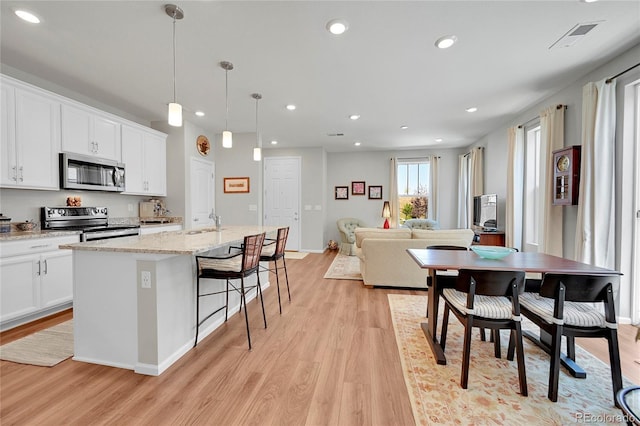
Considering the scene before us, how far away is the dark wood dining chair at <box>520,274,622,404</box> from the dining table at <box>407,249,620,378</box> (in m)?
0.08

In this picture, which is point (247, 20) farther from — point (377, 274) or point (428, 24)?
point (377, 274)

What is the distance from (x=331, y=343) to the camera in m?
2.39

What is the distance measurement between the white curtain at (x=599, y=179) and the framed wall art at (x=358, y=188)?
17.0 feet

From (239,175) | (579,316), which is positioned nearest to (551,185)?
(579,316)

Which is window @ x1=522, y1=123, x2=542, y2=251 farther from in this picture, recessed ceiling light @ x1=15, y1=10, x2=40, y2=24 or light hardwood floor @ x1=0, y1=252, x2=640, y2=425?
recessed ceiling light @ x1=15, y1=10, x2=40, y2=24

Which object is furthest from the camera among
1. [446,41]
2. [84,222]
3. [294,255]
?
[294,255]

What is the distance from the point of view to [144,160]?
14.5 feet

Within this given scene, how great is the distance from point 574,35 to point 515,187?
8.48ft

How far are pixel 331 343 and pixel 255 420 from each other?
99 cm

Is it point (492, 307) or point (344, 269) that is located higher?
point (492, 307)

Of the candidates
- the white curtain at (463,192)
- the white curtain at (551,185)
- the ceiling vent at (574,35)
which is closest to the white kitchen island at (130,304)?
the ceiling vent at (574,35)

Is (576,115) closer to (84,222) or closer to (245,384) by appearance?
(245,384)

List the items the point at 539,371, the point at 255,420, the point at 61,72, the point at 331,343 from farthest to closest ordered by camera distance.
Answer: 1. the point at 61,72
2. the point at 331,343
3. the point at 539,371
4. the point at 255,420

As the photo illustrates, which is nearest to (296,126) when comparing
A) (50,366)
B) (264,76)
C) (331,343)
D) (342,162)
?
(264,76)
